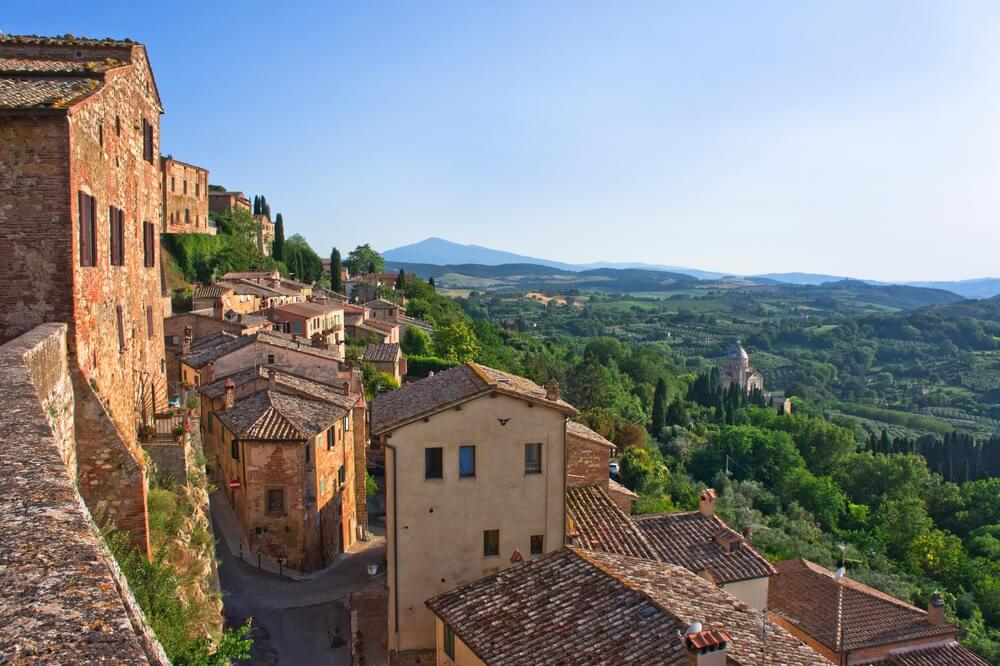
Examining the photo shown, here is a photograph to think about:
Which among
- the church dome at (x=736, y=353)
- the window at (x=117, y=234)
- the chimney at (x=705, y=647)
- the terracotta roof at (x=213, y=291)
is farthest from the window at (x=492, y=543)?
the church dome at (x=736, y=353)

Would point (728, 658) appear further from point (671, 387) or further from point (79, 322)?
point (671, 387)

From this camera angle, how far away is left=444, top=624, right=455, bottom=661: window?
47.7ft

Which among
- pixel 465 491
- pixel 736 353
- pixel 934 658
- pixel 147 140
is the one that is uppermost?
pixel 147 140

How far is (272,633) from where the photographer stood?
2152 centimetres

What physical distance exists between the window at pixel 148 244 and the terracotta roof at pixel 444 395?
21.3ft

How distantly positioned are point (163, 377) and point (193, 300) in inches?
1419

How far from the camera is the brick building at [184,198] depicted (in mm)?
66312

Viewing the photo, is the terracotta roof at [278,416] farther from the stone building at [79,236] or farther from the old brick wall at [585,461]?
the stone building at [79,236]

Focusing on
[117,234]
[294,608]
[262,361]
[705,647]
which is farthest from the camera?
[262,361]

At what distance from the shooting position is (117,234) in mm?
13633

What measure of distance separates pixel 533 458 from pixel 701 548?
6498 mm

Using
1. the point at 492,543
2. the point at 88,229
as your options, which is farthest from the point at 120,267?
the point at 492,543

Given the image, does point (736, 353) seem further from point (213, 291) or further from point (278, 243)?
point (213, 291)

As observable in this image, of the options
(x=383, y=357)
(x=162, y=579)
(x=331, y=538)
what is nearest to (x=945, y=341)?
(x=383, y=357)
